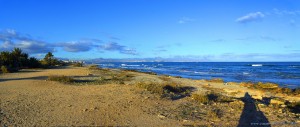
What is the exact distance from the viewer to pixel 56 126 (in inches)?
296

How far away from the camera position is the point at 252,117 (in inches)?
371

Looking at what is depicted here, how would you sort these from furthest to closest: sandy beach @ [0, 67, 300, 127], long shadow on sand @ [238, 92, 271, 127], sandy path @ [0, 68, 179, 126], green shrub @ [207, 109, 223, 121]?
green shrub @ [207, 109, 223, 121] → long shadow on sand @ [238, 92, 271, 127] → sandy beach @ [0, 67, 300, 127] → sandy path @ [0, 68, 179, 126]

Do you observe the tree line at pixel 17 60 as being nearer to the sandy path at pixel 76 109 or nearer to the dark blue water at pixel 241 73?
the dark blue water at pixel 241 73

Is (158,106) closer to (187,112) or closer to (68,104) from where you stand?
(187,112)

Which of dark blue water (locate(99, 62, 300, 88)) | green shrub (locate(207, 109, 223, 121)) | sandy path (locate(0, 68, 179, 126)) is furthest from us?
dark blue water (locate(99, 62, 300, 88))

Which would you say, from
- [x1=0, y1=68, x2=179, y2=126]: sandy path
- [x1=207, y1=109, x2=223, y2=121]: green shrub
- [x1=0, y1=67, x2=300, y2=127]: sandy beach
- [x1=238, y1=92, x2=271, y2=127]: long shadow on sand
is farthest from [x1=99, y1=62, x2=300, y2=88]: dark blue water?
[x1=0, y1=68, x2=179, y2=126]: sandy path

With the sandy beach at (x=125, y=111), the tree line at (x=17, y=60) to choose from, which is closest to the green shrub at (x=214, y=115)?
the sandy beach at (x=125, y=111)

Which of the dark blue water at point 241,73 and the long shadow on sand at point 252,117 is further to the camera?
the dark blue water at point 241,73

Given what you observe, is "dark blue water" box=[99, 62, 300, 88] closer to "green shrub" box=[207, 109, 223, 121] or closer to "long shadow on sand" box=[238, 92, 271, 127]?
"long shadow on sand" box=[238, 92, 271, 127]

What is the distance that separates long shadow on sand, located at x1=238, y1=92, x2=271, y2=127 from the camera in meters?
8.49

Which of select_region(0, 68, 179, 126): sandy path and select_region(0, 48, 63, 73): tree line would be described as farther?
select_region(0, 48, 63, 73): tree line

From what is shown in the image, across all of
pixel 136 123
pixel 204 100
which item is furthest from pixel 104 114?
pixel 204 100

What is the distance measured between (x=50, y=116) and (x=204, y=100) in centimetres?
609

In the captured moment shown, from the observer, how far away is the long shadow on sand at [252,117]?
334 inches
